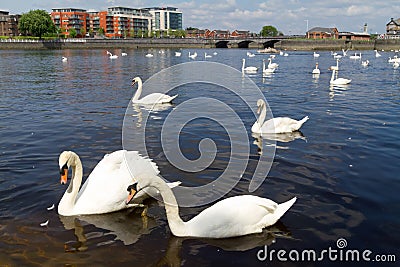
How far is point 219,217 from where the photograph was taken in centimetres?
623

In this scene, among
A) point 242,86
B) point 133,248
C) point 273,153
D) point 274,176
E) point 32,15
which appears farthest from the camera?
point 32,15

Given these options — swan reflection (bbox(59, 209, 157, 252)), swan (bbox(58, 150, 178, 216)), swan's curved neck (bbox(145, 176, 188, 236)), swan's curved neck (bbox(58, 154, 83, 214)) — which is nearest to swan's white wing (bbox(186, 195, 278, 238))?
swan's curved neck (bbox(145, 176, 188, 236))

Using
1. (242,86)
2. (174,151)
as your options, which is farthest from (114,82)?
(174,151)

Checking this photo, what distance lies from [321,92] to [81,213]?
19.4 m

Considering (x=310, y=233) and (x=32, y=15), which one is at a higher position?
(x=32, y=15)

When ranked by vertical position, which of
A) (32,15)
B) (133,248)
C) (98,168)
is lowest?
(133,248)

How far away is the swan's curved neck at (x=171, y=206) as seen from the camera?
6.15m

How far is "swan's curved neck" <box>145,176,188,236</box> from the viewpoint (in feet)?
20.2

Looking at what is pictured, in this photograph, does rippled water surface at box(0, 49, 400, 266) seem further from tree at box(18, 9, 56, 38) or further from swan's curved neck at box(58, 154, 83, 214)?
tree at box(18, 9, 56, 38)

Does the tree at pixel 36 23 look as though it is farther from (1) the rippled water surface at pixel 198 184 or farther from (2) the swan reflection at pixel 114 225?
(2) the swan reflection at pixel 114 225

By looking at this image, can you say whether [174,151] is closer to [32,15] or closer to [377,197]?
[377,197]

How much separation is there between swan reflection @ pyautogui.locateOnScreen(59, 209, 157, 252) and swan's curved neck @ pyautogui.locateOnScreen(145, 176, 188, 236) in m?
0.62

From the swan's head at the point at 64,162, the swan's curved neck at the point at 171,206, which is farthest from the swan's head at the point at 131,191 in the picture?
the swan's head at the point at 64,162

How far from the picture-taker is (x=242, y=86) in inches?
1022
